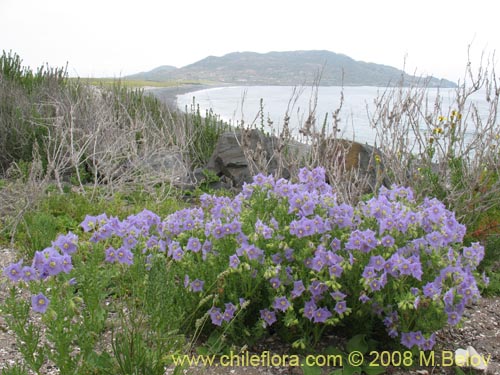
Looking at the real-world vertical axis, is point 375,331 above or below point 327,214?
below

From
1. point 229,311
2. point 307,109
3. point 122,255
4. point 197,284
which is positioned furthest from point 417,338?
point 307,109

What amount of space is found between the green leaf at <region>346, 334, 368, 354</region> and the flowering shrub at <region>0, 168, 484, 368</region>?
0.09 meters

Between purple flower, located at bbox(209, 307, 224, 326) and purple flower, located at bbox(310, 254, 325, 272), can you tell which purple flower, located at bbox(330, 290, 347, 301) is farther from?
purple flower, located at bbox(209, 307, 224, 326)

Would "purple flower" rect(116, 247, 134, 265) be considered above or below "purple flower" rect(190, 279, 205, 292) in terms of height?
above

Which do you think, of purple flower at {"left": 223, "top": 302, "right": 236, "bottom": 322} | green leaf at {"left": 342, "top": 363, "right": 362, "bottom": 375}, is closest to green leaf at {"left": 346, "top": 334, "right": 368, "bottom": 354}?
green leaf at {"left": 342, "top": 363, "right": 362, "bottom": 375}

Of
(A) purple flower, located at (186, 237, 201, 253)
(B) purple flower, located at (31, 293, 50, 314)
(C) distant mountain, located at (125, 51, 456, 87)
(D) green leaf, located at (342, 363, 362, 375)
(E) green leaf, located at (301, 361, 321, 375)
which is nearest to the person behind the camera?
(B) purple flower, located at (31, 293, 50, 314)

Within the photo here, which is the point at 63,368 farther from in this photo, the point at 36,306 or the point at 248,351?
the point at 248,351

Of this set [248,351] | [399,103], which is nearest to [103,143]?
[399,103]

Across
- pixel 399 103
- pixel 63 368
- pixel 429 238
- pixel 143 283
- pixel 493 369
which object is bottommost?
pixel 493 369

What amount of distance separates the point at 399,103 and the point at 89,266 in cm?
403

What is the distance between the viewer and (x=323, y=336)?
3.49 m

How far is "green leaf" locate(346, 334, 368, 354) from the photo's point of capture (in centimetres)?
323

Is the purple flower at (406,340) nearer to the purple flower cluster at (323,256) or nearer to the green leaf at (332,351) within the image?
the purple flower cluster at (323,256)

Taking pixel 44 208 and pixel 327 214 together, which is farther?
pixel 44 208
